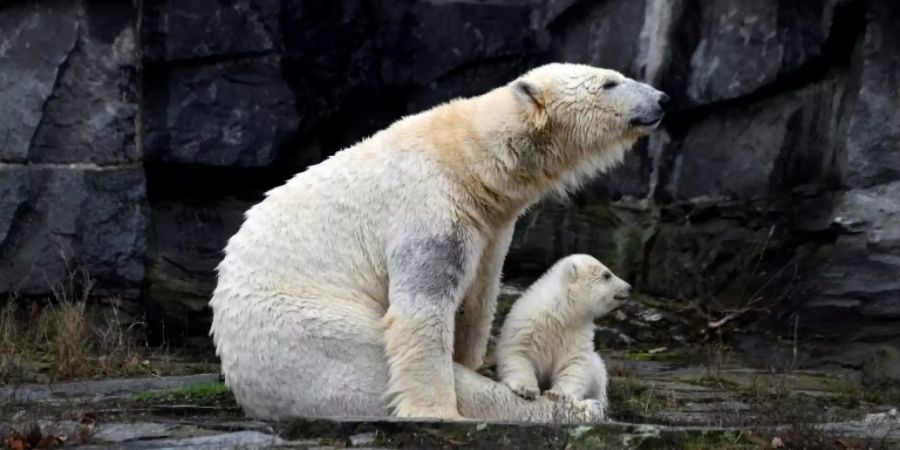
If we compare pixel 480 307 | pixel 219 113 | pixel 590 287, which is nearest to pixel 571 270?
pixel 590 287

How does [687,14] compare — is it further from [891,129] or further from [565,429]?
[565,429]

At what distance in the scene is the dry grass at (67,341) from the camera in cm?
841

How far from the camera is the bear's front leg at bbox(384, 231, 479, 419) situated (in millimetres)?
5785

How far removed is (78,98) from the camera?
10.4m

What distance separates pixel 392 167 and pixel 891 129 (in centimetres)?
502

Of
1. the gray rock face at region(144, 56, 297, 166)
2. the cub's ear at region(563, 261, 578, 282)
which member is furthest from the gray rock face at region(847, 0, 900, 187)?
the gray rock face at region(144, 56, 297, 166)

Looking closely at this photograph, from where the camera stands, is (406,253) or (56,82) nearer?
(406,253)

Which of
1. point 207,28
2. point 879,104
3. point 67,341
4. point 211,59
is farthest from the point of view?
point 211,59

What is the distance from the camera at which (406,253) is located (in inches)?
232

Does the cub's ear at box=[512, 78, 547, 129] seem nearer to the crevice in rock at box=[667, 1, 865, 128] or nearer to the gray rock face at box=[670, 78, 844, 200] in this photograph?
the crevice in rock at box=[667, 1, 865, 128]

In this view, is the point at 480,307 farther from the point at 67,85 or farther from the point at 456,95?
the point at 456,95

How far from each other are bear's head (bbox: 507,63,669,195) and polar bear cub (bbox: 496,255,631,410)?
770 millimetres

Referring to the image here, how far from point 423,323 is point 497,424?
71cm

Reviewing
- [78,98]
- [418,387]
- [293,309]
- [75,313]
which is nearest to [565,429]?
[418,387]
